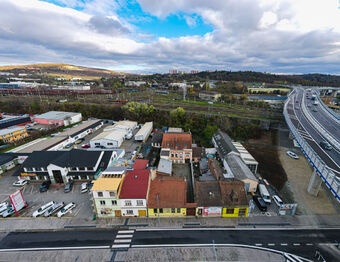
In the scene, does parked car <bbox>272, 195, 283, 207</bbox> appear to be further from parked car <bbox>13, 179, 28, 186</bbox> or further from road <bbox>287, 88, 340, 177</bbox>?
parked car <bbox>13, 179, 28, 186</bbox>

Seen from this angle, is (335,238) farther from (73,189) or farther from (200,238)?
(73,189)

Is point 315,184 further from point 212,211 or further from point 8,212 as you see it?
point 8,212

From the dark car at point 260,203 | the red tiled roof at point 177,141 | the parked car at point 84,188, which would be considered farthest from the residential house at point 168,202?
the red tiled roof at point 177,141

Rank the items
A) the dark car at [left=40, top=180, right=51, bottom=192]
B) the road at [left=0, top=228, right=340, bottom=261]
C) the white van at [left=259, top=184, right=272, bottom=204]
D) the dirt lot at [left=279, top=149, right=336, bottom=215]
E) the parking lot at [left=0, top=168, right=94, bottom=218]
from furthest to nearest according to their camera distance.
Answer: the dark car at [left=40, top=180, right=51, bottom=192], the white van at [left=259, top=184, right=272, bottom=204], the dirt lot at [left=279, top=149, right=336, bottom=215], the parking lot at [left=0, top=168, right=94, bottom=218], the road at [left=0, top=228, right=340, bottom=261]

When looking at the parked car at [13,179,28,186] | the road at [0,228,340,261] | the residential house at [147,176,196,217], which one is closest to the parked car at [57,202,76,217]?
the road at [0,228,340,261]

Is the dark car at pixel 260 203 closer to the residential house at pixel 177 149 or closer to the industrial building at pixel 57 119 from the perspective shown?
the residential house at pixel 177 149
